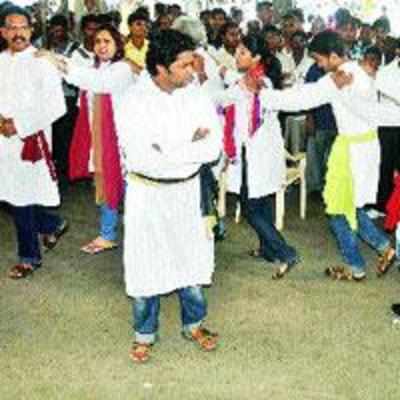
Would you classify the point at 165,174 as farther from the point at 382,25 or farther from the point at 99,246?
the point at 382,25

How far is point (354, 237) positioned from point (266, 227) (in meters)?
0.56

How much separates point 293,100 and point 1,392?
91.6 inches

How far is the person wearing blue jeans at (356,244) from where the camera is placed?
5.30m

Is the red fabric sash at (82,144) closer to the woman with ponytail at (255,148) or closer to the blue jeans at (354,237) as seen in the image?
the woman with ponytail at (255,148)

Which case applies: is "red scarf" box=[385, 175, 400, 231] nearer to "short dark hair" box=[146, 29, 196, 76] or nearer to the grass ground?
the grass ground

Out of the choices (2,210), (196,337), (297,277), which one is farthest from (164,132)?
(2,210)

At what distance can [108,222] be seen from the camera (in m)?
6.14

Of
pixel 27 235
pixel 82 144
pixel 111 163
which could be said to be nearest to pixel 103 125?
pixel 111 163

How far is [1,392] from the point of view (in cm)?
406

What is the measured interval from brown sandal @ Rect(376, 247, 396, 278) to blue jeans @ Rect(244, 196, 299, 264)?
54 centimetres

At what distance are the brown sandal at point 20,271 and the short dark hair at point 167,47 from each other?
2.13 meters

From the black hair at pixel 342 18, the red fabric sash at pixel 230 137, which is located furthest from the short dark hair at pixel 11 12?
the black hair at pixel 342 18

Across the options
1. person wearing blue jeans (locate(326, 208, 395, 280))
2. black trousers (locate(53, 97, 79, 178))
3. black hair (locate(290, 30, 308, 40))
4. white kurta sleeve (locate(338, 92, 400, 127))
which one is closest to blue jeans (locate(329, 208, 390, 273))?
person wearing blue jeans (locate(326, 208, 395, 280))

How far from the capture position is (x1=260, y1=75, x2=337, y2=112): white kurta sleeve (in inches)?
195
